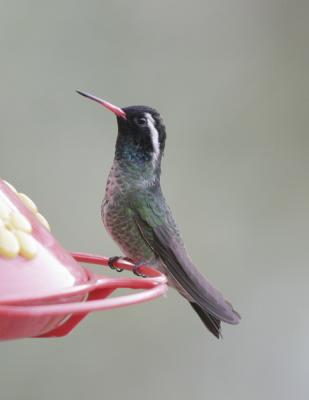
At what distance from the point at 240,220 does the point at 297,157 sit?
2.46ft

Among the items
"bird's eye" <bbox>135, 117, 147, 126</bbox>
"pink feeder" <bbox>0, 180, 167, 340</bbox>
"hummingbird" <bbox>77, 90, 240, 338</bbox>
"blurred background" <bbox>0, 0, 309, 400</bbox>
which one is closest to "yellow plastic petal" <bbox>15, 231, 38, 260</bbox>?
"pink feeder" <bbox>0, 180, 167, 340</bbox>

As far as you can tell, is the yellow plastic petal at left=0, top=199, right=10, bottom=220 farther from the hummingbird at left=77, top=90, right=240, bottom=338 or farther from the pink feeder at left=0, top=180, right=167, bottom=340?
→ the hummingbird at left=77, top=90, right=240, bottom=338

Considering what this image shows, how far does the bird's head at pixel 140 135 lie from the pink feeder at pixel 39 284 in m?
1.13

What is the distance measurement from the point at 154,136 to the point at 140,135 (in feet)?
0.18

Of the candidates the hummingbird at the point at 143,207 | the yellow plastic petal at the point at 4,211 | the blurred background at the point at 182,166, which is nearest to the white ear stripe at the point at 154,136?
the hummingbird at the point at 143,207

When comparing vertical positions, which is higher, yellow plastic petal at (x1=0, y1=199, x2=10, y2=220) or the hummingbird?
yellow plastic petal at (x1=0, y1=199, x2=10, y2=220)

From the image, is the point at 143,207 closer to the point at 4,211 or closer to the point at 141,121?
the point at 141,121

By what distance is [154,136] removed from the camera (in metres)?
3.51

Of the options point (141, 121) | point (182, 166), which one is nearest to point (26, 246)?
point (141, 121)

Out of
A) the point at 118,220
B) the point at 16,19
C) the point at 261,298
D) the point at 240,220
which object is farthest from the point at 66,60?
the point at 118,220

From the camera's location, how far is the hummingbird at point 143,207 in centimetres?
345

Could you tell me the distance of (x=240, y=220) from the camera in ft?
20.0

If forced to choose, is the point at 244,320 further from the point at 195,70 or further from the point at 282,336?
the point at 195,70

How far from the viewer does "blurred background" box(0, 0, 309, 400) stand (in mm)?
5375
